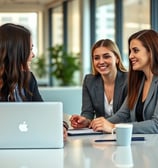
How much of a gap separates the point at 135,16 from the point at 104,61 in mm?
3604

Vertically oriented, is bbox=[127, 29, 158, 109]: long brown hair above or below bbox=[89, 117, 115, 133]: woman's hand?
above

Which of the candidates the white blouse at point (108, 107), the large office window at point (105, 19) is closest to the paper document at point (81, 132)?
the white blouse at point (108, 107)

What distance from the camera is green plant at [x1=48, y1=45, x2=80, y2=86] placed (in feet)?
30.2

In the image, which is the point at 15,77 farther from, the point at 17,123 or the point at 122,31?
the point at 122,31

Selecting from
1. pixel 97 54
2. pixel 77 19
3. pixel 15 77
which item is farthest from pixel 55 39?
pixel 15 77

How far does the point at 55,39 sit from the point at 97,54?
8.61 meters

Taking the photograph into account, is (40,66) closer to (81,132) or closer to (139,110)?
(139,110)

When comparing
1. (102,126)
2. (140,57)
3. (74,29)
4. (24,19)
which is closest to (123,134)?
(102,126)

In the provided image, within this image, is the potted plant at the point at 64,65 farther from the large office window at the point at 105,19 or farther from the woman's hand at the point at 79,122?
the woman's hand at the point at 79,122

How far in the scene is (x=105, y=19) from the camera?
25.4ft

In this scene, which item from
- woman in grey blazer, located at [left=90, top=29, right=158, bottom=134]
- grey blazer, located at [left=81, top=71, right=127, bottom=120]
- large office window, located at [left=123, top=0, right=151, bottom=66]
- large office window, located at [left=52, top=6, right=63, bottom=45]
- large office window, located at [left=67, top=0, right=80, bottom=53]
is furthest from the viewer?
large office window, located at [left=52, top=6, right=63, bottom=45]

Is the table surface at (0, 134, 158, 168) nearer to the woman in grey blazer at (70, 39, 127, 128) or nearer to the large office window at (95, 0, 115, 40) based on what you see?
the woman in grey blazer at (70, 39, 127, 128)

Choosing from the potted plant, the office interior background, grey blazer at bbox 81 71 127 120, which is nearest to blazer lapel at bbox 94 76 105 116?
grey blazer at bbox 81 71 127 120

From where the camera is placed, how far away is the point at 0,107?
5.94 feet
